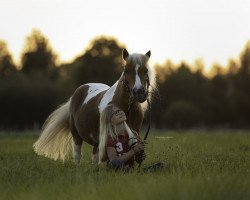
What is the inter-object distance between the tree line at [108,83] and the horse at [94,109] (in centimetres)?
3625

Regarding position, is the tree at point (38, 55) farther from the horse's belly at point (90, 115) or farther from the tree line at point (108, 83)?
the horse's belly at point (90, 115)

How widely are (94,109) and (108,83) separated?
162ft

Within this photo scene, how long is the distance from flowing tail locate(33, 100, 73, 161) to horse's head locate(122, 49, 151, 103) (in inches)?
157

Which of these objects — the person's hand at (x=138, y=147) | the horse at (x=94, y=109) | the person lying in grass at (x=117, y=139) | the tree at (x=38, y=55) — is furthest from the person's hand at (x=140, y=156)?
the tree at (x=38, y=55)

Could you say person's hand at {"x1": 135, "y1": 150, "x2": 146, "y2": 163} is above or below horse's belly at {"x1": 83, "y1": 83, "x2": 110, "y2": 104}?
below

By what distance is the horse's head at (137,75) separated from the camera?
9039 millimetres

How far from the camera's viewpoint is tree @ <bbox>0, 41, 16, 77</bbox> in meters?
74.5

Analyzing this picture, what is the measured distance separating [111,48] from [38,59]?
16092 millimetres

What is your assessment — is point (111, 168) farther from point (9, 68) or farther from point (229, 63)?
point (229, 63)

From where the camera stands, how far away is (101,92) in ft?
38.5

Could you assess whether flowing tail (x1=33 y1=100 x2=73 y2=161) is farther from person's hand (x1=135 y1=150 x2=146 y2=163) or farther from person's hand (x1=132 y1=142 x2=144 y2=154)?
person's hand (x1=132 y1=142 x2=144 y2=154)

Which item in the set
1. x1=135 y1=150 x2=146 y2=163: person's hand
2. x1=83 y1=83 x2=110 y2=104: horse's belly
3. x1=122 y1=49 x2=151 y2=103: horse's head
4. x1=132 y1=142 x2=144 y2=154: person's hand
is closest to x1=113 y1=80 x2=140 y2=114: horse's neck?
x1=122 y1=49 x2=151 y2=103: horse's head

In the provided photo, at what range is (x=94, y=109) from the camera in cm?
1130

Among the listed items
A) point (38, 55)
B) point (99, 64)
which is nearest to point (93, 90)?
point (99, 64)
